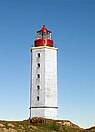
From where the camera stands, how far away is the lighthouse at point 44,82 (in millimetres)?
61531

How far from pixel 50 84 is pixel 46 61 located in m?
4.10

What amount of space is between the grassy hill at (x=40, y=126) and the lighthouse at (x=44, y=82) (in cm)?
400

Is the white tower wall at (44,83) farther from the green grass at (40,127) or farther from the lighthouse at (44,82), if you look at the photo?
the green grass at (40,127)

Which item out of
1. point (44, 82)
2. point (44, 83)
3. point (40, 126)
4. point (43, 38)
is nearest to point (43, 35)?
point (43, 38)

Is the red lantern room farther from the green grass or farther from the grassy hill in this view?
the green grass

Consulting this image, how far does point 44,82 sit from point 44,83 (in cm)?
17

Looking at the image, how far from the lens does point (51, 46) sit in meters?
64.1

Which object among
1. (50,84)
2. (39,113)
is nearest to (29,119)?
(39,113)

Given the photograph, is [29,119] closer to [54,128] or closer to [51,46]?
[54,128]

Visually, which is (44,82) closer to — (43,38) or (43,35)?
(43,38)

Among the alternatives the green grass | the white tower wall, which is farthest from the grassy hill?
the white tower wall

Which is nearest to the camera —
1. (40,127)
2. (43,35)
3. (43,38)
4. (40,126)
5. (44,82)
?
(40,127)

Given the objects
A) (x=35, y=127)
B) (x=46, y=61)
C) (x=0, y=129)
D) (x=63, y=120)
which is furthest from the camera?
(x=46, y=61)

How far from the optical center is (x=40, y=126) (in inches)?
2128
